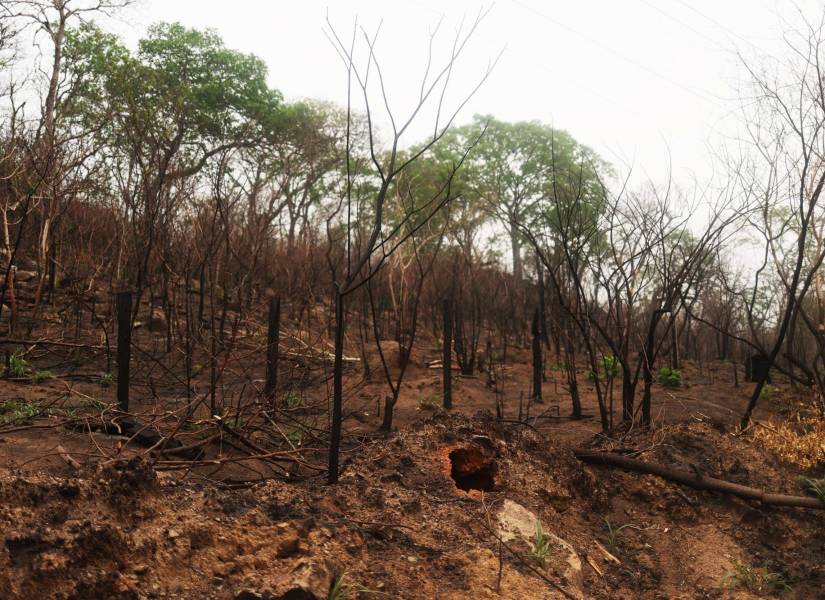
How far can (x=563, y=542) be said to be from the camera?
3670 mm

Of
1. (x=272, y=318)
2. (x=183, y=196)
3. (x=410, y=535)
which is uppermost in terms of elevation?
(x=183, y=196)

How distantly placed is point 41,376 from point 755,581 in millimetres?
6043

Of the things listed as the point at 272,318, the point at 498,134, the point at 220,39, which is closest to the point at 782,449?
the point at 272,318

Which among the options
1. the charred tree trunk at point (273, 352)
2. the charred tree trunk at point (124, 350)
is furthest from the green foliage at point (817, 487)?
the charred tree trunk at point (124, 350)

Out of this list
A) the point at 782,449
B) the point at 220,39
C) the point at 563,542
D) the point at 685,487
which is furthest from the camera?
the point at 220,39

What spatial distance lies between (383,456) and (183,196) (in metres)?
5.31

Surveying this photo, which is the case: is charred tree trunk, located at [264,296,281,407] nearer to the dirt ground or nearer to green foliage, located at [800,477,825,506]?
the dirt ground

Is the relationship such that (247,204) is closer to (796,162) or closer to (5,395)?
(5,395)

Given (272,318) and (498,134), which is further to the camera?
(498,134)

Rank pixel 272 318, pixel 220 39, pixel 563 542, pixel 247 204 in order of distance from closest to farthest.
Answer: pixel 563 542
pixel 272 318
pixel 247 204
pixel 220 39

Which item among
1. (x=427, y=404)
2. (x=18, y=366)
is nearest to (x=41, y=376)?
(x=18, y=366)

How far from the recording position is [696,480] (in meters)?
4.64

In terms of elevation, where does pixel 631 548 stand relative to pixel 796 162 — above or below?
below

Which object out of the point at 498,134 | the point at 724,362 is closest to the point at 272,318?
the point at 724,362
